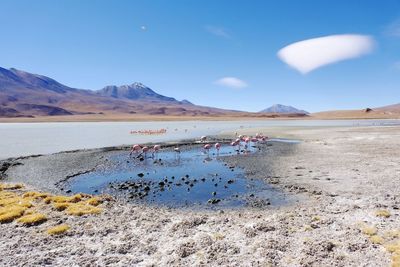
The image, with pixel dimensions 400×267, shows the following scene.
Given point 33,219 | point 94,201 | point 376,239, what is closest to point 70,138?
point 94,201

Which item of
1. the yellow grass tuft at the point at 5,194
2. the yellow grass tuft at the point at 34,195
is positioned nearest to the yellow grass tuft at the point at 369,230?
the yellow grass tuft at the point at 34,195

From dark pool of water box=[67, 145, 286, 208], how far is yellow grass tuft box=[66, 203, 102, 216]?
2.74 m

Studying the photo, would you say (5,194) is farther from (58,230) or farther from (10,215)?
(58,230)

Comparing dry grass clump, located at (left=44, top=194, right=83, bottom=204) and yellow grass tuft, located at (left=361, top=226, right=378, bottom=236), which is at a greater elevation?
yellow grass tuft, located at (left=361, top=226, right=378, bottom=236)

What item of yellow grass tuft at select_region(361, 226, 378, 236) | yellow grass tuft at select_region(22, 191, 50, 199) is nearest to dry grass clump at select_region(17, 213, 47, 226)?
yellow grass tuft at select_region(22, 191, 50, 199)

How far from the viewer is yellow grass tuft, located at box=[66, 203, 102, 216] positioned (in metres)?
14.5

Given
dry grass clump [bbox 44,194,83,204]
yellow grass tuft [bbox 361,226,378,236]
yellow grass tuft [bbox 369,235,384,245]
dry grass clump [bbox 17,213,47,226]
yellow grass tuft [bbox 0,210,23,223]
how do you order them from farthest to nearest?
dry grass clump [bbox 44,194,83,204] → yellow grass tuft [bbox 0,210,23,223] → dry grass clump [bbox 17,213,47,226] → yellow grass tuft [bbox 361,226,378,236] → yellow grass tuft [bbox 369,235,384,245]

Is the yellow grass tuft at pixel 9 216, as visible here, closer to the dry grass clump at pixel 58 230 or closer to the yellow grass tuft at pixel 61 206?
the yellow grass tuft at pixel 61 206

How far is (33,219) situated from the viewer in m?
13.3

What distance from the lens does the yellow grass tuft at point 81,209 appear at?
14461 millimetres

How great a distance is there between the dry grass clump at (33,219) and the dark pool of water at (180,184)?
4868 millimetres

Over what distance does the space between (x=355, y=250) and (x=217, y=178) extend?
12942 mm

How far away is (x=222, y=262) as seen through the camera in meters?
9.82

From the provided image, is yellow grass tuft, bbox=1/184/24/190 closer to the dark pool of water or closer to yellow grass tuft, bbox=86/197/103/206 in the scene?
the dark pool of water
